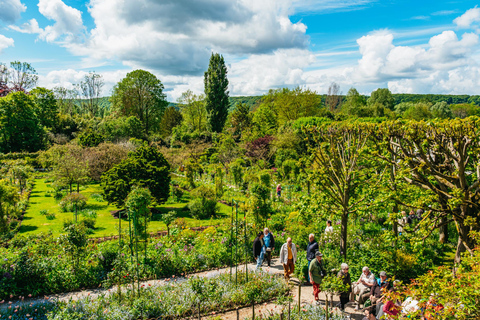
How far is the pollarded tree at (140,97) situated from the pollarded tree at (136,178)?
2848 centimetres

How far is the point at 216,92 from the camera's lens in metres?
43.0

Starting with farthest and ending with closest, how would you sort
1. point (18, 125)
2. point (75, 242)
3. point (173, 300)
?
point (18, 125)
point (75, 242)
point (173, 300)

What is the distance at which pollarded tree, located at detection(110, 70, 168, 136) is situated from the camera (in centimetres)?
4419

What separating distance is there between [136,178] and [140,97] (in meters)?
32.2

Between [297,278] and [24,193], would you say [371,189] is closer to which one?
[297,278]

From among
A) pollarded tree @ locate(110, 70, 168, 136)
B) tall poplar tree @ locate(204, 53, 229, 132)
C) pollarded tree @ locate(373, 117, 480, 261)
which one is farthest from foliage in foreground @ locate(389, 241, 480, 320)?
pollarded tree @ locate(110, 70, 168, 136)

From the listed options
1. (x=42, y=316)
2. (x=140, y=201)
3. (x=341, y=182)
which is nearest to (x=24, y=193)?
(x=140, y=201)

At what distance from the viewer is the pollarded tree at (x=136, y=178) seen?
15.5 m

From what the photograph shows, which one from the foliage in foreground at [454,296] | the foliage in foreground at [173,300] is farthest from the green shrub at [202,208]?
the foliage in foreground at [454,296]

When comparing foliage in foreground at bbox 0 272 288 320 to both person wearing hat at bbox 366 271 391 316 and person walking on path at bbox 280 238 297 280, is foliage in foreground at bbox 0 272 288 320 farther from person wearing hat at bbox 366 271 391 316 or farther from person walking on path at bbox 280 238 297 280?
person wearing hat at bbox 366 271 391 316

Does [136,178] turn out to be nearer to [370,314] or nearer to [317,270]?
[317,270]

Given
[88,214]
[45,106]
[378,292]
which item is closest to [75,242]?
[88,214]

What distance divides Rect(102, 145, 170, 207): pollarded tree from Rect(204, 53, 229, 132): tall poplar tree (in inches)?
1061

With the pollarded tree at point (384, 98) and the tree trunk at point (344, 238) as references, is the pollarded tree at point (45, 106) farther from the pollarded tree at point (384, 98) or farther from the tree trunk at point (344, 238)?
the pollarded tree at point (384, 98)
